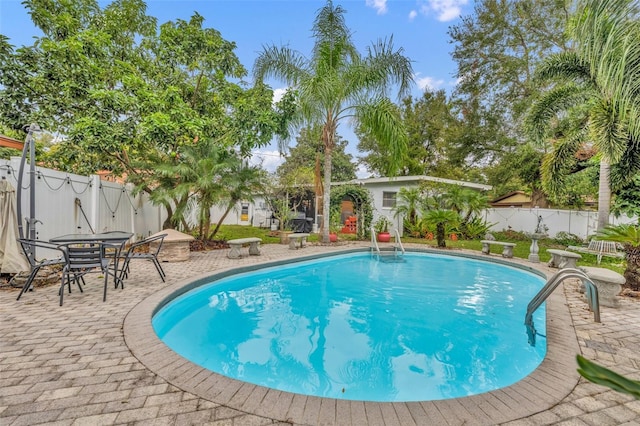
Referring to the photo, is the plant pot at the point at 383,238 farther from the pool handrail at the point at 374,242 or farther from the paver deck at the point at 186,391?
the paver deck at the point at 186,391

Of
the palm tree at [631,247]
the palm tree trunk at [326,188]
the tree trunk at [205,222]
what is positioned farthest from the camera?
the palm tree trunk at [326,188]

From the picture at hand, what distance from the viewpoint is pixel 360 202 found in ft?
46.1

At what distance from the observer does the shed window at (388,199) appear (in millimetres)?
16542

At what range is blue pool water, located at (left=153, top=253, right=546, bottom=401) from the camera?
133 inches

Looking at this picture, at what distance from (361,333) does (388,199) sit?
1276 centimetres

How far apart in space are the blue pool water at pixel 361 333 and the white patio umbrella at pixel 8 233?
2751 mm

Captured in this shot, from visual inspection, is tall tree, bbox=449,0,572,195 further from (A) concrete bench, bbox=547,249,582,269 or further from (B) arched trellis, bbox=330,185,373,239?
(A) concrete bench, bbox=547,249,582,269

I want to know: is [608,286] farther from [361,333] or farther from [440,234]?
[440,234]

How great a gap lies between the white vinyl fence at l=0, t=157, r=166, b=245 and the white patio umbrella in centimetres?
41

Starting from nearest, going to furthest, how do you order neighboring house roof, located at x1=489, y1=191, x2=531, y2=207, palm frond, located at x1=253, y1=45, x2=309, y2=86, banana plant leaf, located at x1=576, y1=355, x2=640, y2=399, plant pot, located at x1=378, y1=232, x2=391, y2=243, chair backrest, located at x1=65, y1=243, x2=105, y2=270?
banana plant leaf, located at x1=576, y1=355, x2=640, y2=399, chair backrest, located at x1=65, y1=243, x2=105, y2=270, palm frond, located at x1=253, y1=45, x2=309, y2=86, plant pot, located at x1=378, y1=232, x2=391, y2=243, neighboring house roof, located at x1=489, y1=191, x2=531, y2=207

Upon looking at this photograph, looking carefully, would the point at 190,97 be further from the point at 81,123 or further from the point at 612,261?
the point at 612,261

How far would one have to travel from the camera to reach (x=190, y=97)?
1198 cm

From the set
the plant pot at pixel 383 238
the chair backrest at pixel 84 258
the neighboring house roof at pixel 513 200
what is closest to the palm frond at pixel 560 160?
the plant pot at pixel 383 238

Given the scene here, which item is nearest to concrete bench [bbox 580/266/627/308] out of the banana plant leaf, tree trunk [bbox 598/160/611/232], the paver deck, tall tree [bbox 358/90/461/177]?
the paver deck
